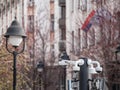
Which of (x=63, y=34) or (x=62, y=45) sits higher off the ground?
(x=63, y=34)

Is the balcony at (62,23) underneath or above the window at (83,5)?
underneath

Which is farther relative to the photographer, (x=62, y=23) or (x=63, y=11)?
(x=63, y=11)

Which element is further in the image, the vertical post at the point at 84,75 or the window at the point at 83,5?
the window at the point at 83,5

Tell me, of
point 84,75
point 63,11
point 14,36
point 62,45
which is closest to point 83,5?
point 62,45

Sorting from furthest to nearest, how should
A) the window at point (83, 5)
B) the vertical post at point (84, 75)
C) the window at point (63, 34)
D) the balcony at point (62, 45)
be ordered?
the window at point (63, 34) → the balcony at point (62, 45) → the window at point (83, 5) → the vertical post at point (84, 75)

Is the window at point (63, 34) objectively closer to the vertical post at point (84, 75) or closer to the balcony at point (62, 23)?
the balcony at point (62, 23)

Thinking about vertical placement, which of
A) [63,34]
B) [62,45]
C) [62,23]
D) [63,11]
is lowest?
[62,45]

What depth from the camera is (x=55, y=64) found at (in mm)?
42625

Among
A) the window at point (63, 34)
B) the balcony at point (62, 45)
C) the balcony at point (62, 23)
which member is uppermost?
the balcony at point (62, 23)

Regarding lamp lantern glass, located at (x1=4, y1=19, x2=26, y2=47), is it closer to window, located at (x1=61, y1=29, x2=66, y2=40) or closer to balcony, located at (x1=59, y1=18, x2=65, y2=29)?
balcony, located at (x1=59, y1=18, x2=65, y2=29)

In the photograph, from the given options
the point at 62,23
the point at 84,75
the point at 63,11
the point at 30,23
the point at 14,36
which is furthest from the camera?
the point at 30,23

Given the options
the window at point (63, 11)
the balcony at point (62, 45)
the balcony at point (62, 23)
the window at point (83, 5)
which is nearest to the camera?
the window at point (83, 5)

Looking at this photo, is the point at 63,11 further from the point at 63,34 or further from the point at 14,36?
the point at 14,36

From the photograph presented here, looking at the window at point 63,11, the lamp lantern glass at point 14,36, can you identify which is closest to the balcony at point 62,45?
the window at point 63,11
